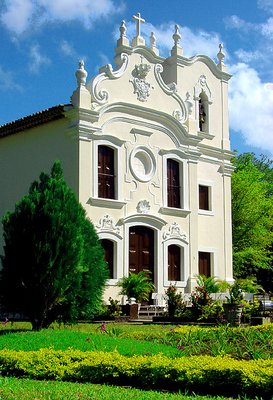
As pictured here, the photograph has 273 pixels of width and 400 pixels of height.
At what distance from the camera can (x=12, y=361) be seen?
1038 centimetres

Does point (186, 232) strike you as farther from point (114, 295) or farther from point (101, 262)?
point (101, 262)

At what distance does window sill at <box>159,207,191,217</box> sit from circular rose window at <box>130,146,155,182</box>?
1.50 m

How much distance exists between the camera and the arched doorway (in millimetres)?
26578

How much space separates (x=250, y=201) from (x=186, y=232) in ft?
35.7

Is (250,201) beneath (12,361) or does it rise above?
above

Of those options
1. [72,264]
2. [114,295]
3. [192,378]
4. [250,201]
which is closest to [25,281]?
[72,264]

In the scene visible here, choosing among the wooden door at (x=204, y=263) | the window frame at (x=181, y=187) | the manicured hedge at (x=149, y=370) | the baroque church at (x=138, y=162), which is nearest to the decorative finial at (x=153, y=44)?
the baroque church at (x=138, y=162)

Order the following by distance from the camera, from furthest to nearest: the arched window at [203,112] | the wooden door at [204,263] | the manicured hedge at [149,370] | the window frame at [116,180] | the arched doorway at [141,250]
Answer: the arched window at [203,112]
the wooden door at [204,263]
the arched doorway at [141,250]
the window frame at [116,180]
the manicured hedge at [149,370]

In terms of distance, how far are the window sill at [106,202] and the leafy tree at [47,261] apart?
8.22 meters

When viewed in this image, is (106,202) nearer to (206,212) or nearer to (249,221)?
(206,212)

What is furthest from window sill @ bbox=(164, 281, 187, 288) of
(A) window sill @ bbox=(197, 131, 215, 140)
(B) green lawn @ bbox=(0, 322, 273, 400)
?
→ (B) green lawn @ bbox=(0, 322, 273, 400)

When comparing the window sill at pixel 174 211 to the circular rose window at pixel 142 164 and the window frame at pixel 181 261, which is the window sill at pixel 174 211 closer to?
the window frame at pixel 181 261

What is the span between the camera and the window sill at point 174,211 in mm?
27609

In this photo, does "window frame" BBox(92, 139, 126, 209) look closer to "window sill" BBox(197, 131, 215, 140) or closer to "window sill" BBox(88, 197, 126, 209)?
"window sill" BBox(88, 197, 126, 209)
